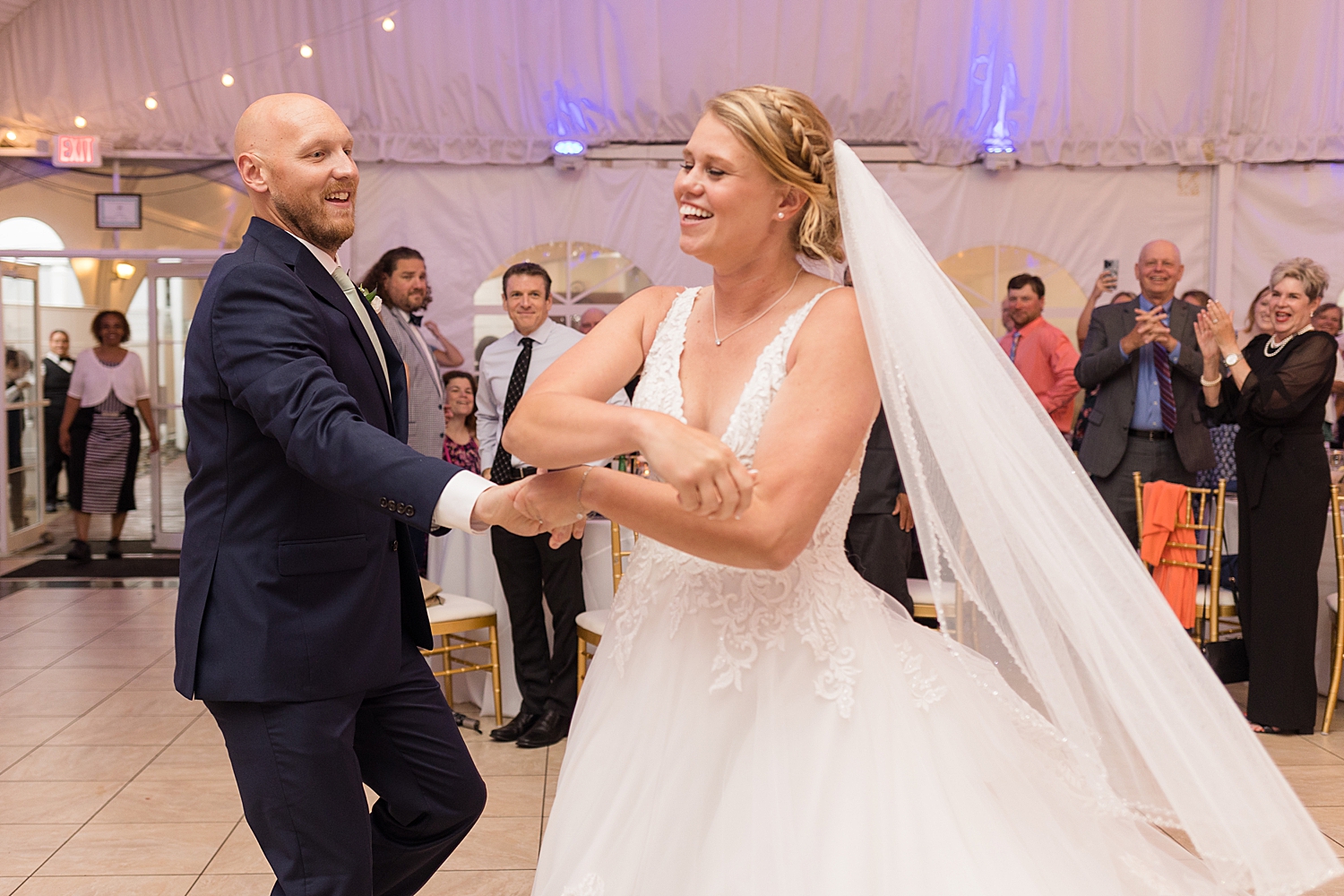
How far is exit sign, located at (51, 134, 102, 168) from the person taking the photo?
7.51m

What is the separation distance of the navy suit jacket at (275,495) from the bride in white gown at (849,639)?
31cm

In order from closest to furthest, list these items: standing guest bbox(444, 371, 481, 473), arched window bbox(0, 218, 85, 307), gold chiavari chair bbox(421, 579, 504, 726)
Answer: gold chiavari chair bbox(421, 579, 504, 726) < standing guest bbox(444, 371, 481, 473) < arched window bbox(0, 218, 85, 307)

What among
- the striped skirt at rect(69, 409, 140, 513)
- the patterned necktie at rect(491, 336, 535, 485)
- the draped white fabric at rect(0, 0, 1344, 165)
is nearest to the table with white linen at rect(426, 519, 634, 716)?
the patterned necktie at rect(491, 336, 535, 485)

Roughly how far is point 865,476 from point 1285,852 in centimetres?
249

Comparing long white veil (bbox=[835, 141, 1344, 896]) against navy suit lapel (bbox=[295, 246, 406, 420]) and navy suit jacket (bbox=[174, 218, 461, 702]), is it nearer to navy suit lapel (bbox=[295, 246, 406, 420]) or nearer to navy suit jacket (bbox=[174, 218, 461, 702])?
navy suit jacket (bbox=[174, 218, 461, 702])

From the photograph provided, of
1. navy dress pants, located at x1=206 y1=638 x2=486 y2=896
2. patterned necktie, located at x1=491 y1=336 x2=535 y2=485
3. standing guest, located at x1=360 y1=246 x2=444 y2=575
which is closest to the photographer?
navy dress pants, located at x1=206 y1=638 x2=486 y2=896

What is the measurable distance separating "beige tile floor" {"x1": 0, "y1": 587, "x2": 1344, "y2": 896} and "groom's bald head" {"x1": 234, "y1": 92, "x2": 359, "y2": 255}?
6.26ft

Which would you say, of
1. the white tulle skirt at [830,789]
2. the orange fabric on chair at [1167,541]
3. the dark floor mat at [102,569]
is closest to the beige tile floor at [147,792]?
the orange fabric on chair at [1167,541]

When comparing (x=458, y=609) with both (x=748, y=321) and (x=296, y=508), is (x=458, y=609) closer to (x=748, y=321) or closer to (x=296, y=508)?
(x=296, y=508)

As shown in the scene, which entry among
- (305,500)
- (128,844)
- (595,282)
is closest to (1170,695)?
(305,500)

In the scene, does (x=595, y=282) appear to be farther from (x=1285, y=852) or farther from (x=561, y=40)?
(x=1285, y=852)

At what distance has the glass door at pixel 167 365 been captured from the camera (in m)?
8.22

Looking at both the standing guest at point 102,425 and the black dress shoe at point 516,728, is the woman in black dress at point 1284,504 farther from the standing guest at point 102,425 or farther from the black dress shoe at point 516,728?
the standing guest at point 102,425

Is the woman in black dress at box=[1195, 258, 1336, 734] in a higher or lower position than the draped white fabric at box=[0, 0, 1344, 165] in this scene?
lower
